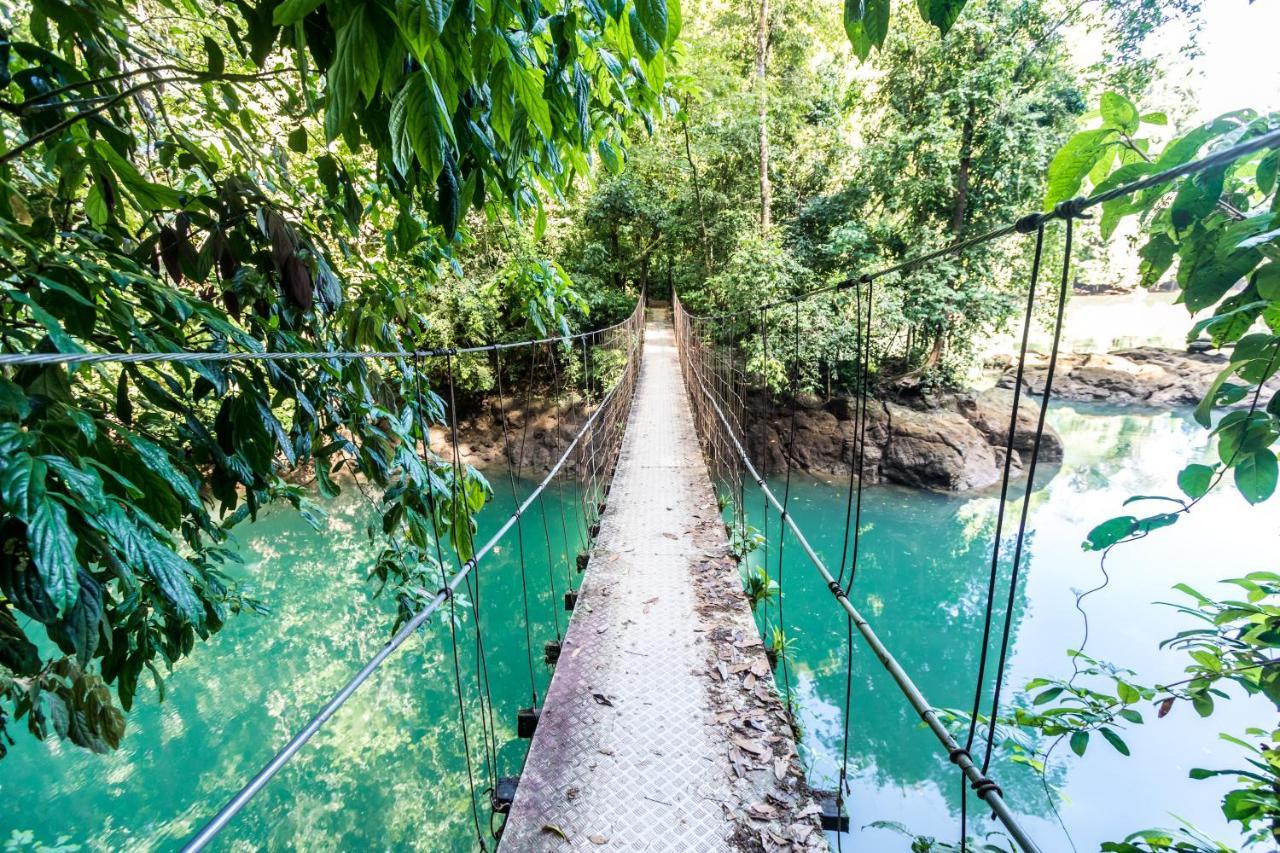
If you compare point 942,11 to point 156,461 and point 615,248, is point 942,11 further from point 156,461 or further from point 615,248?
point 615,248

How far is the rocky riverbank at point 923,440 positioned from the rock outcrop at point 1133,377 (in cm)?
405

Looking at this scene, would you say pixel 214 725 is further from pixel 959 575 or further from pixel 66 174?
pixel 959 575

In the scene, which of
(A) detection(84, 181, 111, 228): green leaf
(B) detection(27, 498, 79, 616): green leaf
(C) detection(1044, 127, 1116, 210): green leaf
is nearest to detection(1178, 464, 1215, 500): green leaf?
(C) detection(1044, 127, 1116, 210): green leaf

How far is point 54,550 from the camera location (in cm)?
44

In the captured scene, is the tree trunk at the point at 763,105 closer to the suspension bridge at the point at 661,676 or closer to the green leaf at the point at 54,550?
the suspension bridge at the point at 661,676

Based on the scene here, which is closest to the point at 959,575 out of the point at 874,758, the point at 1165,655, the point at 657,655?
the point at 1165,655

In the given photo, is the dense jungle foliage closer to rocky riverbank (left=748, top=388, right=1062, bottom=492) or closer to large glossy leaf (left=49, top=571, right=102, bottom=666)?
large glossy leaf (left=49, top=571, right=102, bottom=666)

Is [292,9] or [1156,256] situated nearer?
[292,9]

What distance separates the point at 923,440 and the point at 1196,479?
263 inches

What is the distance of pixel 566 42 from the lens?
0.57 m

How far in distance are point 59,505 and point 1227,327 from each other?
112 cm

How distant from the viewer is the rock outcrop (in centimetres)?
1030

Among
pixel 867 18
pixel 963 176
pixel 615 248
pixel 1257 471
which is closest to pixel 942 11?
pixel 867 18

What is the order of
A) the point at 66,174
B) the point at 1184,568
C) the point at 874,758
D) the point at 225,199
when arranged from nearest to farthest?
the point at 66,174 → the point at 225,199 → the point at 874,758 → the point at 1184,568
